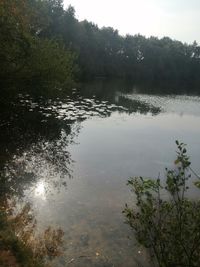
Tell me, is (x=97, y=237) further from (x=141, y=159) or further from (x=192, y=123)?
(x=192, y=123)

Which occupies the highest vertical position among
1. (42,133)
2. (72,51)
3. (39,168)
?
(72,51)

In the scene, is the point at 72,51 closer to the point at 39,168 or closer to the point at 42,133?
the point at 42,133

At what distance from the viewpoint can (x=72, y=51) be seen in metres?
66.6

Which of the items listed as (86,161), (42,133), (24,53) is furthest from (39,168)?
(24,53)

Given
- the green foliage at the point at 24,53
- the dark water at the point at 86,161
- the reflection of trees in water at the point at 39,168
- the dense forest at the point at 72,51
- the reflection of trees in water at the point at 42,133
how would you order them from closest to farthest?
1. the dark water at the point at 86,161
2. the reflection of trees in water at the point at 39,168
3. the reflection of trees in water at the point at 42,133
4. the green foliage at the point at 24,53
5. the dense forest at the point at 72,51

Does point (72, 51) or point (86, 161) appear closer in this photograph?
point (86, 161)

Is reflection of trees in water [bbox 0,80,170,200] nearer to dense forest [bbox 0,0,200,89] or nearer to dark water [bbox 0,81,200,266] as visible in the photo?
dark water [bbox 0,81,200,266]

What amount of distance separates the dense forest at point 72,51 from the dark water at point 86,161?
238 inches

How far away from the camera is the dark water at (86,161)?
607 inches

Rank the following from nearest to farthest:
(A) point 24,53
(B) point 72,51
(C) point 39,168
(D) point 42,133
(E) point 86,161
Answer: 1. (C) point 39,168
2. (E) point 86,161
3. (A) point 24,53
4. (D) point 42,133
5. (B) point 72,51

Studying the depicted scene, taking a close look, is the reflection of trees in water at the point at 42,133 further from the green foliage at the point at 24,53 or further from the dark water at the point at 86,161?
the green foliage at the point at 24,53

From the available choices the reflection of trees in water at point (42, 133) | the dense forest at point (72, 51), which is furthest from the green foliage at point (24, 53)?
the reflection of trees in water at point (42, 133)

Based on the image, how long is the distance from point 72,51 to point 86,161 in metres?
43.8

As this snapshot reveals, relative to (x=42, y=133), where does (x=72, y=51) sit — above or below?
above
